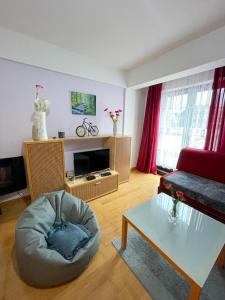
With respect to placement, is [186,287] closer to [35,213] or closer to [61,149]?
[35,213]

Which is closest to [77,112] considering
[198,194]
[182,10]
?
[182,10]

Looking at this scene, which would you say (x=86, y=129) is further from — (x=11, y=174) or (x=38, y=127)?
(x=11, y=174)

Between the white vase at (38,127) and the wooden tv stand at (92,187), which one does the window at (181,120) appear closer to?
the wooden tv stand at (92,187)

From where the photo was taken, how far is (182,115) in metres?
2.89

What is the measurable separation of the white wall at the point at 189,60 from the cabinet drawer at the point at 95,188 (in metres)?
2.04

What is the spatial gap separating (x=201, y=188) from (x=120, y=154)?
4.92 ft

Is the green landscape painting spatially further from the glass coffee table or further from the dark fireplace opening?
the glass coffee table

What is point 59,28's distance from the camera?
1.77 meters

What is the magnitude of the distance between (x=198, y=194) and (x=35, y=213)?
202cm

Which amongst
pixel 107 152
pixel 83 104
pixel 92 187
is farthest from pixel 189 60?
pixel 92 187

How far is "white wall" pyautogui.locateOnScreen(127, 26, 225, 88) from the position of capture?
5.82 feet

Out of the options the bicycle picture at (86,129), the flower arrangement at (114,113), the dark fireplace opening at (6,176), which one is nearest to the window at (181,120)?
the flower arrangement at (114,113)

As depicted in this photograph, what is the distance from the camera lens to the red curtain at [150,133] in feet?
10.6

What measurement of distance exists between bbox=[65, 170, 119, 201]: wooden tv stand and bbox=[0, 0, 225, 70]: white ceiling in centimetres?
214
